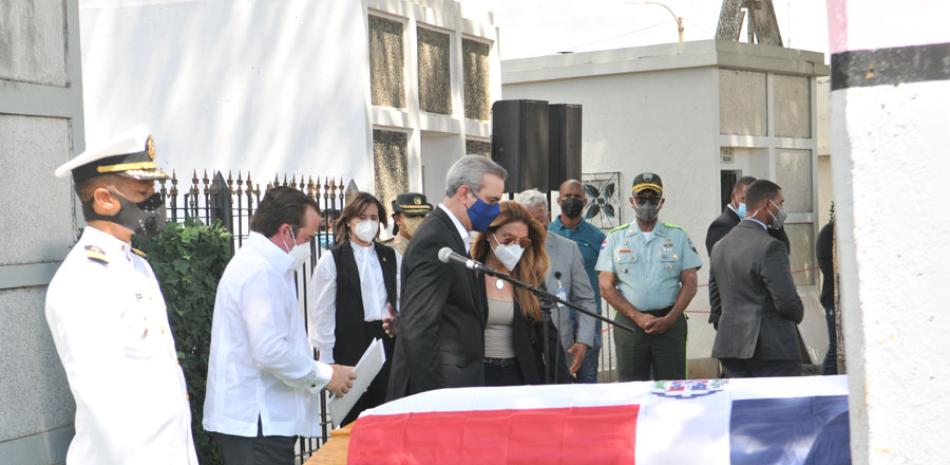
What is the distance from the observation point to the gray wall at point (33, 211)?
19.4 feet

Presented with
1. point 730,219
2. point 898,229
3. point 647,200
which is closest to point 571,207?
point 647,200

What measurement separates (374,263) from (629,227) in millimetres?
2277

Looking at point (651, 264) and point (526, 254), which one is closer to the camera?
point (526, 254)

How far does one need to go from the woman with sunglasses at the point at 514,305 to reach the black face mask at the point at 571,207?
273cm

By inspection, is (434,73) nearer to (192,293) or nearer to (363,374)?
(192,293)

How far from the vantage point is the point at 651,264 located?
33.2ft

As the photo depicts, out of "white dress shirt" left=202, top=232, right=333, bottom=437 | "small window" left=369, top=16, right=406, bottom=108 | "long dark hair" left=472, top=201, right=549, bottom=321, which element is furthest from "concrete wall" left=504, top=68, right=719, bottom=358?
"white dress shirt" left=202, top=232, right=333, bottom=437

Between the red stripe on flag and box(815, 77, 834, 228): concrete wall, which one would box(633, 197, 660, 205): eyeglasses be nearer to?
the red stripe on flag

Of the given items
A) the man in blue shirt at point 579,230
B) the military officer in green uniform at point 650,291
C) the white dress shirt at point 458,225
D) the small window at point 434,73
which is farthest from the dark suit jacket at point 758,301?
the small window at point 434,73

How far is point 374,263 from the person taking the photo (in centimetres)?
887

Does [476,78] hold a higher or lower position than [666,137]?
higher

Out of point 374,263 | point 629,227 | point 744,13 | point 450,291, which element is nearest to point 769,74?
point 744,13

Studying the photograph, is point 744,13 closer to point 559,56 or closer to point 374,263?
point 559,56

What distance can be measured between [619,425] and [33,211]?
2833 millimetres
